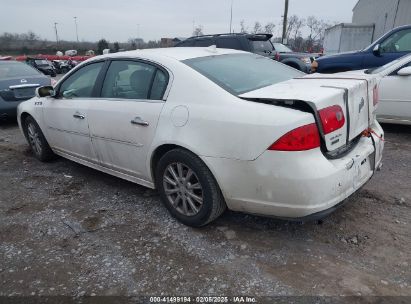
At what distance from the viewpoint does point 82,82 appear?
4.16 m

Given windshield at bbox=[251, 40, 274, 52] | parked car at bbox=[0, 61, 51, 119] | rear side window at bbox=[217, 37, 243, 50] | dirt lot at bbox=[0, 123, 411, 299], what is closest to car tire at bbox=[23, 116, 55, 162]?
dirt lot at bbox=[0, 123, 411, 299]

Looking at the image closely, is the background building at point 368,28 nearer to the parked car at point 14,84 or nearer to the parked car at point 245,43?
the parked car at point 245,43

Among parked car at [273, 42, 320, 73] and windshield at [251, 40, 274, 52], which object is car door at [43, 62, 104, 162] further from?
parked car at [273, 42, 320, 73]

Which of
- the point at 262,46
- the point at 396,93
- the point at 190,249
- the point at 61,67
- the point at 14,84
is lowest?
the point at 61,67

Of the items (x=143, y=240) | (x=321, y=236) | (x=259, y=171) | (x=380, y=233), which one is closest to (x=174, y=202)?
(x=143, y=240)

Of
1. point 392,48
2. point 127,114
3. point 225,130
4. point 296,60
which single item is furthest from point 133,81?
point 296,60

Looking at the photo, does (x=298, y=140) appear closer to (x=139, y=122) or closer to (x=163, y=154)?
(x=163, y=154)

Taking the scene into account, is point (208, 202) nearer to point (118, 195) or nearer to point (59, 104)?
point (118, 195)

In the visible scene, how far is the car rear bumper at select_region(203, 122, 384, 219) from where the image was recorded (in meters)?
2.47

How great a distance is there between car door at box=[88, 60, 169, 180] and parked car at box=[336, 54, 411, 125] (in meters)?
3.79

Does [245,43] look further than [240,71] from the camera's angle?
Yes

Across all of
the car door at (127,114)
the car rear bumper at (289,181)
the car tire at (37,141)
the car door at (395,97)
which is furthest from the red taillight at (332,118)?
the car tire at (37,141)

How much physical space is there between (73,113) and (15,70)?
213 inches

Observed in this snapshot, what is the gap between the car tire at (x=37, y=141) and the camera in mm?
4953
